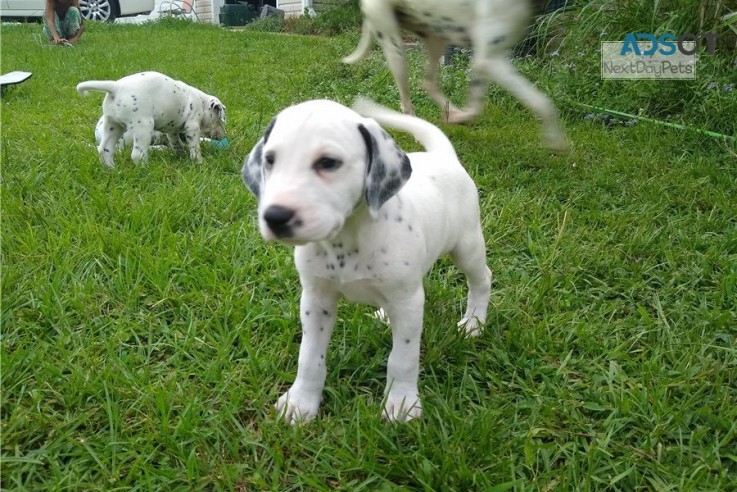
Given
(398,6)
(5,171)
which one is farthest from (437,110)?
(5,171)

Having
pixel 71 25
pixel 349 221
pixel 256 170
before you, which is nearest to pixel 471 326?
pixel 349 221

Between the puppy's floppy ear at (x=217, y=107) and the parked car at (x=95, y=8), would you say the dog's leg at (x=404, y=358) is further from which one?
the parked car at (x=95, y=8)

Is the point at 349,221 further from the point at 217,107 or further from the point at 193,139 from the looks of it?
the point at 217,107

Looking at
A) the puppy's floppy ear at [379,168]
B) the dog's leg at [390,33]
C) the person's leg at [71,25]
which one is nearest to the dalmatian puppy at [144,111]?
the dog's leg at [390,33]

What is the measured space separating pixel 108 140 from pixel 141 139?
0.88 feet

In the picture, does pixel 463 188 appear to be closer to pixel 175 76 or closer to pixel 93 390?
pixel 93 390

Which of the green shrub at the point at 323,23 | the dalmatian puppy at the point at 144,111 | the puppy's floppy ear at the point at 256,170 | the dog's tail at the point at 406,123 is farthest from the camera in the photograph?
the green shrub at the point at 323,23

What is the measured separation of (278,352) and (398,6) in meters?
2.98

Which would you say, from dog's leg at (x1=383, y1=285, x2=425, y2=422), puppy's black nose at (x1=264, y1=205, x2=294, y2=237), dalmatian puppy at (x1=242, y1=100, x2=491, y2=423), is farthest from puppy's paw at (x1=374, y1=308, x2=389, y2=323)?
puppy's black nose at (x1=264, y1=205, x2=294, y2=237)

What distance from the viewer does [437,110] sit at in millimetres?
6211

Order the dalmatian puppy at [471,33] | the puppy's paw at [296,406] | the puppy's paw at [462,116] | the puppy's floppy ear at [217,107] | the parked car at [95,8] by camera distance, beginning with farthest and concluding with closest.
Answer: the parked car at [95,8] → the puppy's floppy ear at [217,107] → the puppy's paw at [462,116] → the dalmatian puppy at [471,33] → the puppy's paw at [296,406]

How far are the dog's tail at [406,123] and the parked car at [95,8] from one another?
18.4 meters

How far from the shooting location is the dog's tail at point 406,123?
260cm

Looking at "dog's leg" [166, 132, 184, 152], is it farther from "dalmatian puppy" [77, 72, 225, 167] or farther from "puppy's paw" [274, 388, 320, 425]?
"puppy's paw" [274, 388, 320, 425]
